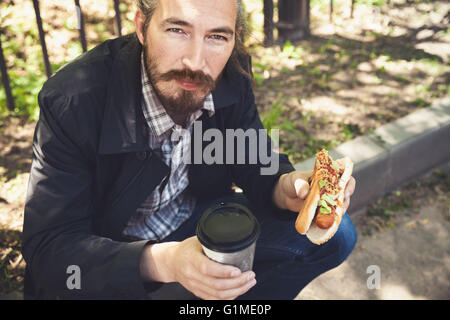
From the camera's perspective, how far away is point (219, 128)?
252 centimetres

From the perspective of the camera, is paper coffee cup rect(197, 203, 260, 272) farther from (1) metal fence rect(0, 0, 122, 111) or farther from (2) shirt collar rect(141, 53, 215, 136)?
(1) metal fence rect(0, 0, 122, 111)

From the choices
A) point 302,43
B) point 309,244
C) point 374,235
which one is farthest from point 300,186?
point 302,43

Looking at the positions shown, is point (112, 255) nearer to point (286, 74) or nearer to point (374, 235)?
point (374, 235)

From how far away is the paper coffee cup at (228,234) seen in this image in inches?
61.1

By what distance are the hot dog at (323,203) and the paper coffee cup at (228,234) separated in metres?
0.47

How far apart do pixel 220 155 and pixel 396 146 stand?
165 cm

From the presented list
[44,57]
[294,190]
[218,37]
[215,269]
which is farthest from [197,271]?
[44,57]

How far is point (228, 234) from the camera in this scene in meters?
1.57

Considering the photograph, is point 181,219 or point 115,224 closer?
point 115,224

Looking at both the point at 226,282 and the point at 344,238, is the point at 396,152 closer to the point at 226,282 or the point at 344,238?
the point at 344,238

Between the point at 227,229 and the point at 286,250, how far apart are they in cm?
98

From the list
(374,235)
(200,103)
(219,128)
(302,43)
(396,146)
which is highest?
(200,103)

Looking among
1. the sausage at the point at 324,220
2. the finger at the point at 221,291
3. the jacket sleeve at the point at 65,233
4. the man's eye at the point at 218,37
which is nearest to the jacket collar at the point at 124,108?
the jacket sleeve at the point at 65,233

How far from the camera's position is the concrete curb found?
338 centimetres
